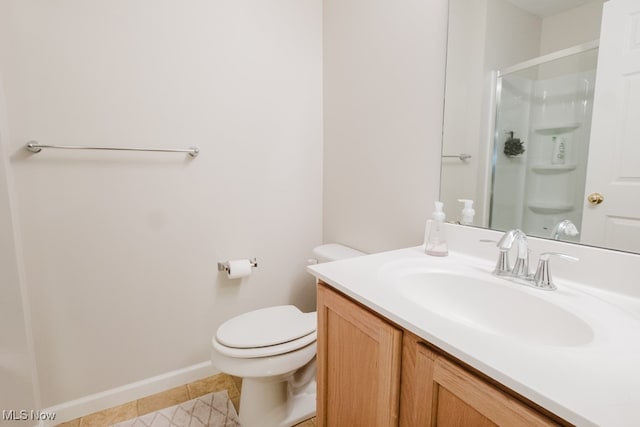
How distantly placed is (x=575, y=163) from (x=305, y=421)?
4.78 feet

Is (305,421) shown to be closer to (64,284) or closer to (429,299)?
(429,299)

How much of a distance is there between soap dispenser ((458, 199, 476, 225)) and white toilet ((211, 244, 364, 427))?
0.75m

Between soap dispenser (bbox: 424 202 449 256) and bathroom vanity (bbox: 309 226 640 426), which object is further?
soap dispenser (bbox: 424 202 449 256)

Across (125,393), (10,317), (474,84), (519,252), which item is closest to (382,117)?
(474,84)

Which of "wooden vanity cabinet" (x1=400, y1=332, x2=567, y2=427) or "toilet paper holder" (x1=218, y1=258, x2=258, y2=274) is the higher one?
"wooden vanity cabinet" (x1=400, y1=332, x2=567, y2=427)

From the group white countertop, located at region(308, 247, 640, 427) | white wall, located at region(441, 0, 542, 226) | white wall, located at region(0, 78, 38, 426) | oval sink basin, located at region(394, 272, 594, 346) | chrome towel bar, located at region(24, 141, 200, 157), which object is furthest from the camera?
chrome towel bar, located at region(24, 141, 200, 157)

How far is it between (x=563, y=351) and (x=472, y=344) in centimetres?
15

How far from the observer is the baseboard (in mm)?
1418

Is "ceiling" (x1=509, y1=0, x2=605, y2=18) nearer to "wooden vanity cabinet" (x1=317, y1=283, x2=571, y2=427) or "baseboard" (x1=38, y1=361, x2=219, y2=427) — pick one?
"wooden vanity cabinet" (x1=317, y1=283, x2=571, y2=427)

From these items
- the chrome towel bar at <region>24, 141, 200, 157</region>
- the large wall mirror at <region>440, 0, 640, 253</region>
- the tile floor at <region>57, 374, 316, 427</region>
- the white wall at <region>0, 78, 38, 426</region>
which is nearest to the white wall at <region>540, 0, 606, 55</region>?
the large wall mirror at <region>440, 0, 640, 253</region>

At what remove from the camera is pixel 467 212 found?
1.15 meters

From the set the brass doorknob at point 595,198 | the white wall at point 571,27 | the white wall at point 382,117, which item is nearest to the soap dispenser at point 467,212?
the white wall at point 382,117

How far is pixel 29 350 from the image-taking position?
51.0 inches

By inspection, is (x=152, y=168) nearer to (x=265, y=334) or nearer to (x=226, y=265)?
(x=226, y=265)
